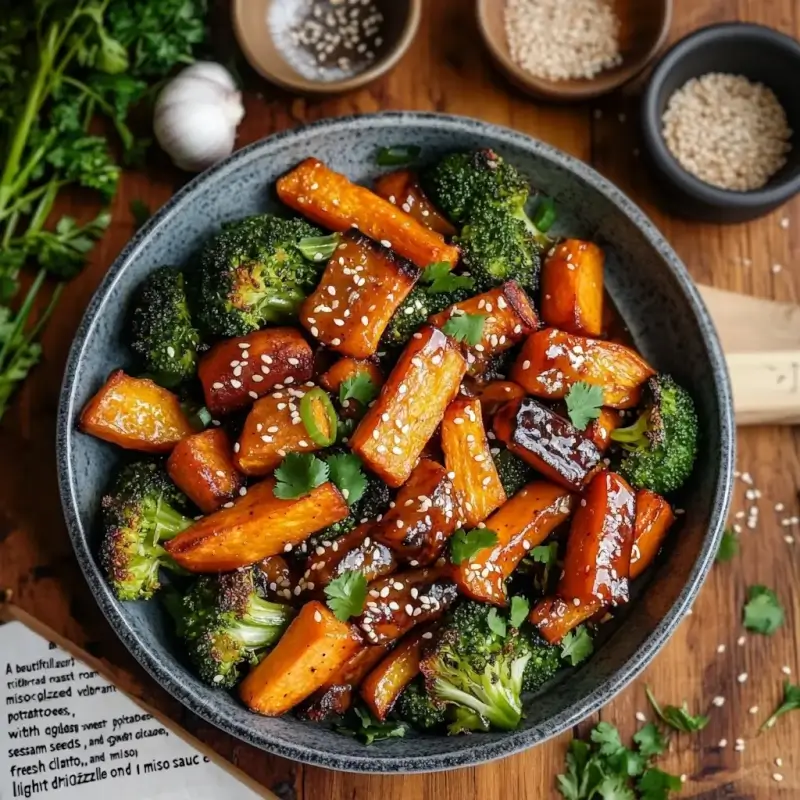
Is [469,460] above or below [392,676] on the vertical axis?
above

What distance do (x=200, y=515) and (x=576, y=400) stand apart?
97cm

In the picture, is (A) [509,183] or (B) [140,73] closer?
(A) [509,183]

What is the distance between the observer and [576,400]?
7.86ft

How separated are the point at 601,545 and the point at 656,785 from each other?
0.84 meters

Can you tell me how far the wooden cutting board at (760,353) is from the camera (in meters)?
2.73

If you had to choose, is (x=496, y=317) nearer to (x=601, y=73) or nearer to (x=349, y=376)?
(x=349, y=376)

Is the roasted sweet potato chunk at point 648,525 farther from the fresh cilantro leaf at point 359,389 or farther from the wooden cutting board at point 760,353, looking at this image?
the fresh cilantro leaf at point 359,389

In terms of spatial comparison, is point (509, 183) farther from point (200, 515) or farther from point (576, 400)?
point (200, 515)

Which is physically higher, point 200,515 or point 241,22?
point 241,22

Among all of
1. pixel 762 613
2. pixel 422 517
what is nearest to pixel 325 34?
pixel 422 517

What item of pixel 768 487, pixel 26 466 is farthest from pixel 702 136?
pixel 26 466

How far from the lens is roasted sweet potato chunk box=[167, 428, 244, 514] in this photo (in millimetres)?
2348

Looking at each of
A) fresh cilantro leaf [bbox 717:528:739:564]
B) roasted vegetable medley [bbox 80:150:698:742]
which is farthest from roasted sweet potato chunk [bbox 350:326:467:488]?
fresh cilantro leaf [bbox 717:528:739:564]

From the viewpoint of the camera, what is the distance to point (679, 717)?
9.04 feet
